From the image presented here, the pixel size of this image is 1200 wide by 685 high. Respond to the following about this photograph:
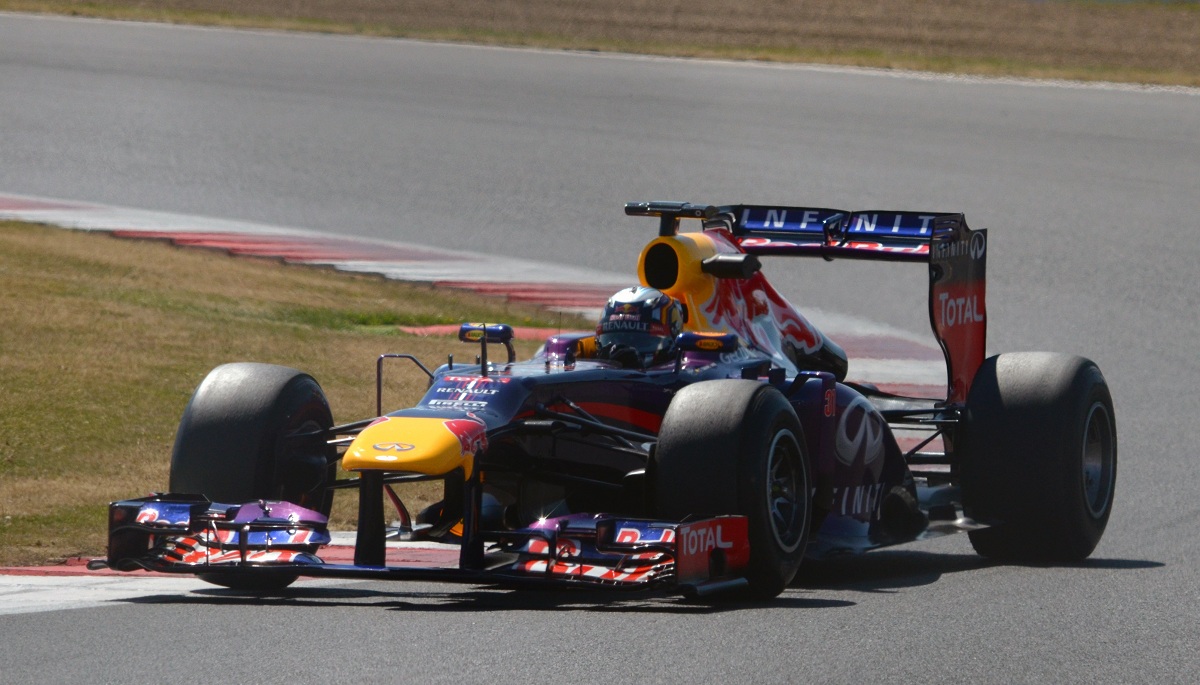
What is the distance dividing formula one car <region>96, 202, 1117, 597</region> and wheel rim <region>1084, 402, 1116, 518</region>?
0.05 feet

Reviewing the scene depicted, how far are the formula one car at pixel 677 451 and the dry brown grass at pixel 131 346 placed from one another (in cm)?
137

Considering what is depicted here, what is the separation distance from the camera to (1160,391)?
43.8ft

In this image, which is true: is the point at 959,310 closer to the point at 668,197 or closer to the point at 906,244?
the point at 906,244

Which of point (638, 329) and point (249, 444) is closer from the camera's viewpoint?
point (249, 444)

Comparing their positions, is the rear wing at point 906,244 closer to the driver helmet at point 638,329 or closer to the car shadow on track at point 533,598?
the driver helmet at point 638,329

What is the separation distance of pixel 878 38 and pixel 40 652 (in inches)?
995

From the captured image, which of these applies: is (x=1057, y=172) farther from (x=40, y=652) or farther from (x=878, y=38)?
(x=40, y=652)

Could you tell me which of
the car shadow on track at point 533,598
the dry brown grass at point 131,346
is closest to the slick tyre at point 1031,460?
the car shadow on track at point 533,598

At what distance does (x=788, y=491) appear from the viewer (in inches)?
291

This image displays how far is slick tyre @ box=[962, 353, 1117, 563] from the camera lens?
8609 mm

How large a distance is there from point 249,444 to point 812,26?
24927 mm

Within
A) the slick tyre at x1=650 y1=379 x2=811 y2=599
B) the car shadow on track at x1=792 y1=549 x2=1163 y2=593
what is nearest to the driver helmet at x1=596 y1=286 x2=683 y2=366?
the slick tyre at x1=650 y1=379 x2=811 y2=599

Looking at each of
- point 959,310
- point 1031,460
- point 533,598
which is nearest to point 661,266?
point 959,310

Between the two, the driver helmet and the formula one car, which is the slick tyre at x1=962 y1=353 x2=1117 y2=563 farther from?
the driver helmet
